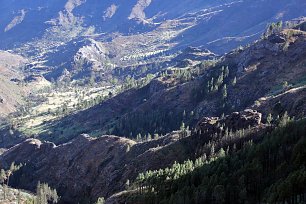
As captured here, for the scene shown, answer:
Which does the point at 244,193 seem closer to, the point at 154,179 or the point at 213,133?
the point at 154,179

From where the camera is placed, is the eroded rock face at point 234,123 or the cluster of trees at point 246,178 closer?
the cluster of trees at point 246,178

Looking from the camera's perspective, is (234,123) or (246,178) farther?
(234,123)

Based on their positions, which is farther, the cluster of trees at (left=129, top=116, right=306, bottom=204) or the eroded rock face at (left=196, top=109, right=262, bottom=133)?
the eroded rock face at (left=196, top=109, right=262, bottom=133)

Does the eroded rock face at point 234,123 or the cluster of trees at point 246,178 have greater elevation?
the cluster of trees at point 246,178

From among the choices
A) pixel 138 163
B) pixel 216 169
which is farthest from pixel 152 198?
pixel 138 163

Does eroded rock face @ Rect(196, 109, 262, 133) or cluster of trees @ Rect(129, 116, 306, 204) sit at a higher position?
cluster of trees @ Rect(129, 116, 306, 204)

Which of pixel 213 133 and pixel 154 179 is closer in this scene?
pixel 154 179

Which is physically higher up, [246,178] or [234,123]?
[246,178]

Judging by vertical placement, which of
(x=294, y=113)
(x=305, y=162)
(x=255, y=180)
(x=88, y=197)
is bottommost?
(x=88, y=197)
